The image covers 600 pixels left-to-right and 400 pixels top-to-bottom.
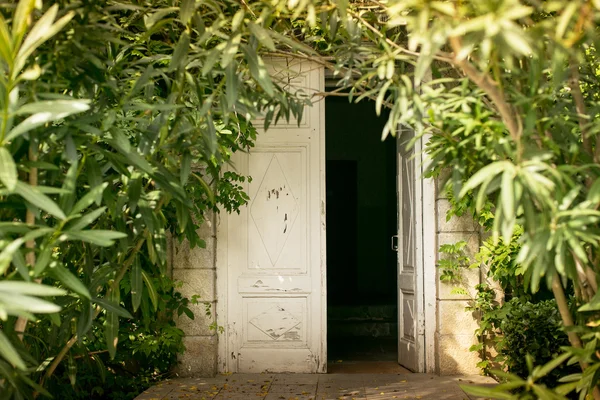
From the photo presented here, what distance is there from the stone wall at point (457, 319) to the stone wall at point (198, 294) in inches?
71.5

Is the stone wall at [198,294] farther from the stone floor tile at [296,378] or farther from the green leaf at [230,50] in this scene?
the green leaf at [230,50]

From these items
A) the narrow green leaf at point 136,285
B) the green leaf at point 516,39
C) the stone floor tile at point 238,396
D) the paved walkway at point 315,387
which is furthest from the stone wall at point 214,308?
the green leaf at point 516,39

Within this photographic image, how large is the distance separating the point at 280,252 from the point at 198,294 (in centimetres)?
76

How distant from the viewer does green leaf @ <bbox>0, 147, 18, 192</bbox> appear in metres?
1.68

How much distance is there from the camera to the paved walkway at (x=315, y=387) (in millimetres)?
4977

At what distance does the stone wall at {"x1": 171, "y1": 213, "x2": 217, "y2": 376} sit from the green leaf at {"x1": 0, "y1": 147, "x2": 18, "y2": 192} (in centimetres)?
395

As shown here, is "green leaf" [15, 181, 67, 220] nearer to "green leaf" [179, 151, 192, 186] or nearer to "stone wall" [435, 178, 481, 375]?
"green leaf" [179, 151, 192, 186]

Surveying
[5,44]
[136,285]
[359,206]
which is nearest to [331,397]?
[136,285]

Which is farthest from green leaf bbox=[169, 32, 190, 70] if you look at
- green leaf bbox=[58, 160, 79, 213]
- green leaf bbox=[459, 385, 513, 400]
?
green leaf bbox=[459, 385, 513, 400]

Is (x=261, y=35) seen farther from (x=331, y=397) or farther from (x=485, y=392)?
(x=331, y=397)

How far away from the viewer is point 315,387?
5.31 m

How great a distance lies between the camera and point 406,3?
1.75m

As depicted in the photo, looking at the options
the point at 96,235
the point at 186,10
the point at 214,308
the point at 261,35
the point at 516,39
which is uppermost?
the point at 186,10

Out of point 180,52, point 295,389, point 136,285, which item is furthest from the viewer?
point 295,389
